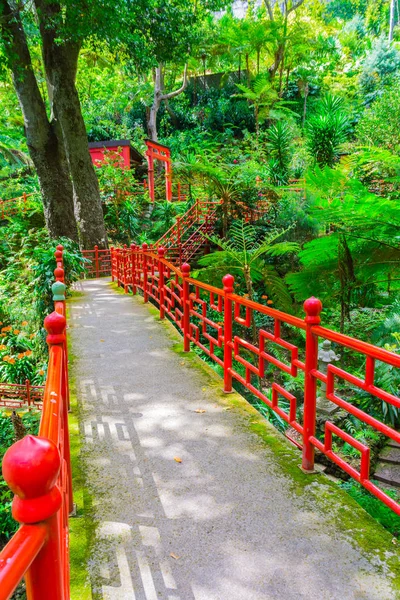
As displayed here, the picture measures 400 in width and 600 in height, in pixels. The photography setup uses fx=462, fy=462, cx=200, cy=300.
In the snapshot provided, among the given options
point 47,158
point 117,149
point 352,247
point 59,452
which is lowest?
point 59,452

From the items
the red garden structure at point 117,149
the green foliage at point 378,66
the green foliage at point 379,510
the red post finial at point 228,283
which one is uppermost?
the green foliage at point 378,66

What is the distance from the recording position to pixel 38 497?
3.00 feet

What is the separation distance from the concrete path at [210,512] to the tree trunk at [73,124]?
33.3ft

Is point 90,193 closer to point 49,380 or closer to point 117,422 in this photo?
point 117,422

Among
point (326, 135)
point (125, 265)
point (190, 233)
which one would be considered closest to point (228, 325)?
point (125, 265)


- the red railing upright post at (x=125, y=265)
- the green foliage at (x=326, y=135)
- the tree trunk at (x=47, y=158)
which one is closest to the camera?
the red railing upright post at (x=125, y=265)

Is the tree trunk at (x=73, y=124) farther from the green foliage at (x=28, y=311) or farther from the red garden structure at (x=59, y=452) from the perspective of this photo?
the red garden structure at (x=59, y=452)

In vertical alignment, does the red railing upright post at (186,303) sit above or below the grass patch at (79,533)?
above

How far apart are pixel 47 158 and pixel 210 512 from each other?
12443 mm

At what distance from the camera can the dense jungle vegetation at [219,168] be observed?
19.7 feet

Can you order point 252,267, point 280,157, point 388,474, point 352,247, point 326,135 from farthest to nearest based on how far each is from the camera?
1. point 280,157
2. point 326,135
3. point 252,267
4. point 352,247
5. point 388,474

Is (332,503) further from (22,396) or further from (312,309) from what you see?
(22,396)

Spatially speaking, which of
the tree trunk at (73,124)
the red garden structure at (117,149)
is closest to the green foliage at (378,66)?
the red garden structure at (117,149)

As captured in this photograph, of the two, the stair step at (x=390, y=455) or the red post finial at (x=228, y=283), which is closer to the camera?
the red post finial at (x=228, y=283)
